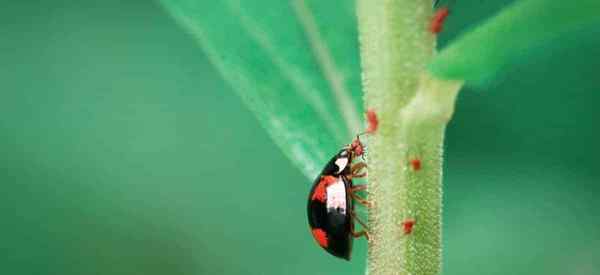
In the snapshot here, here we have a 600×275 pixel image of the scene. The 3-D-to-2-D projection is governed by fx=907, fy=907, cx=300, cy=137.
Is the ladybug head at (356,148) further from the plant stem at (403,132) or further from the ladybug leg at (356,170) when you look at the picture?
the plant stem at (403,132)

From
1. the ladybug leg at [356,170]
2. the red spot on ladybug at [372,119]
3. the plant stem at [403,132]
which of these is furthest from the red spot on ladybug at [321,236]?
the red spot on ladybug at [372,119]

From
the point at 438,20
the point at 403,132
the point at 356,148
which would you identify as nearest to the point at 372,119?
the point at 403,132

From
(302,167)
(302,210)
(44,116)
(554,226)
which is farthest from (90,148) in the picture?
(302,167)

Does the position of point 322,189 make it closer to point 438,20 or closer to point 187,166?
point 438,20

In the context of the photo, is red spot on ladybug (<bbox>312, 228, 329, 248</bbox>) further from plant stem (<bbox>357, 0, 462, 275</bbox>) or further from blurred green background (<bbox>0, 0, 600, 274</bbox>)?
blurred green background (<bbox>0, 0, 600, 274</bbox>)

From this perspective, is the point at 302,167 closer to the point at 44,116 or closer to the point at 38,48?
the point at 44,116
